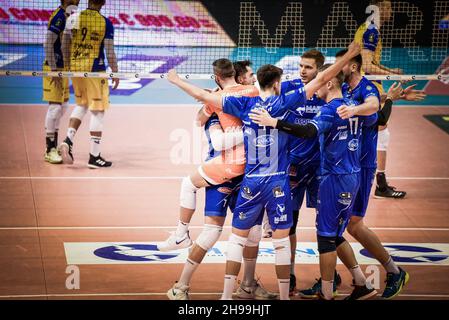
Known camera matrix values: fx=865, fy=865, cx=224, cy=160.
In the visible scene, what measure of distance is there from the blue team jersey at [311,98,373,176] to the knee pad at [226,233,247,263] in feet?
3.72

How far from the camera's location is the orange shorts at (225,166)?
9.25 m

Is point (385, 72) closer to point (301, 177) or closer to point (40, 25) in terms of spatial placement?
point (301, 177)

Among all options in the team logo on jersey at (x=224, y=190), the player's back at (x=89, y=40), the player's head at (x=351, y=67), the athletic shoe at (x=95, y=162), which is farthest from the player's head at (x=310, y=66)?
the athletic shoe at (x=95, y=162)

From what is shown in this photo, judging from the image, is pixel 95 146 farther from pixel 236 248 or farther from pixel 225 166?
pixel 236 248

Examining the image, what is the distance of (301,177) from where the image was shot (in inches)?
381

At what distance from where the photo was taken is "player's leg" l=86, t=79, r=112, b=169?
14742mm

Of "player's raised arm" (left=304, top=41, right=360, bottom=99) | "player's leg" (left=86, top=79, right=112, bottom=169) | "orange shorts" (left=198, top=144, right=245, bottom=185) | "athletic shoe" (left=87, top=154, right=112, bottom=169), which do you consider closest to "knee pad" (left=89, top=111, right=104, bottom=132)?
"player's leg" (left=86, top=79, right=112, bottom=169)

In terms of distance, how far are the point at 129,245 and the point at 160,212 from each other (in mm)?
1535

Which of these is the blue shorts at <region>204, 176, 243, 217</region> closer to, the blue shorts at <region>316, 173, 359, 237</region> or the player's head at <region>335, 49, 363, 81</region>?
the blue shorts at <region>316, 173, 359, 237</region>

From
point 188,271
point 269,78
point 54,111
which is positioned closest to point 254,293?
point 188,271

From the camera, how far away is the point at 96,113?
1484 centimetres

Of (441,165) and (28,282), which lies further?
(441,165)

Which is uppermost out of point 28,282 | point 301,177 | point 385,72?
point 385,72
